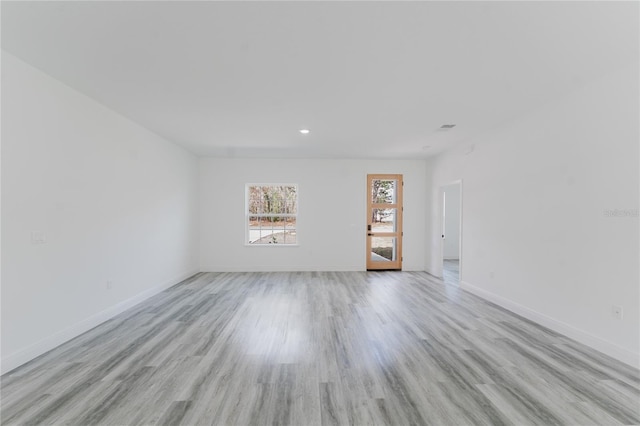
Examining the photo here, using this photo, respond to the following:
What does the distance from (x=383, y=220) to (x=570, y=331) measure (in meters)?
4.07

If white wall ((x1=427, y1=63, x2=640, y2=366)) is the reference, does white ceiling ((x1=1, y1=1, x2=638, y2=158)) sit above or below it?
above

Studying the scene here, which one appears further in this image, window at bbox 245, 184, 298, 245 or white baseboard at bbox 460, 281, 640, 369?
window at bbox 245, 184, 298, 245

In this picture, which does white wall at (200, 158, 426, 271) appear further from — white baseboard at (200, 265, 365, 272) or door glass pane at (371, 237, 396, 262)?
door glass pane at (371, 237, 396, 262)

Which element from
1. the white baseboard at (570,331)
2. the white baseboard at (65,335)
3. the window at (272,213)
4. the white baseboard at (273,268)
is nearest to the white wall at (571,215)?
the white baseboard at (570,331)

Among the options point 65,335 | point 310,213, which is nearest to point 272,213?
point 310,213

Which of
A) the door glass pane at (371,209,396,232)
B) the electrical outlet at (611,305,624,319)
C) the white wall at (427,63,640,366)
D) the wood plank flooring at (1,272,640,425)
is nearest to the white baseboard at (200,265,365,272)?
the door glass pane at (371,209,396,232)

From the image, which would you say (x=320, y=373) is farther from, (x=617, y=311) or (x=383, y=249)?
(x=383, y=249)

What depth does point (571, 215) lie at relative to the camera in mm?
2910

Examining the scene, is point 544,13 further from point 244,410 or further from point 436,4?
point 244,410

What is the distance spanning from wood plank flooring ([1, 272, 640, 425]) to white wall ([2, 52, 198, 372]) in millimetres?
349

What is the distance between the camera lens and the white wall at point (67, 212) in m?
2.26

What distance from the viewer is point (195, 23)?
1853mm

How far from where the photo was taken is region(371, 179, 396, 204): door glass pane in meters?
6.57

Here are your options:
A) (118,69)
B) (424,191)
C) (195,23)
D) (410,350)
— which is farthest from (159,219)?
(424,191)
